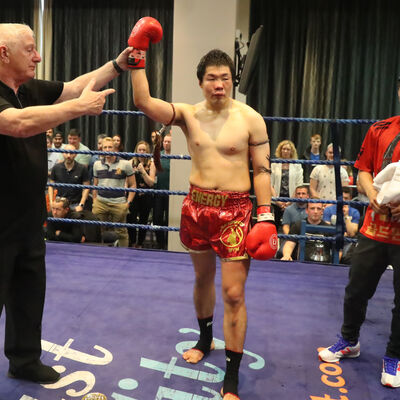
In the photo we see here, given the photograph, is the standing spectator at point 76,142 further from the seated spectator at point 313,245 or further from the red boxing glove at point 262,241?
the red boxing glove at point 262,241

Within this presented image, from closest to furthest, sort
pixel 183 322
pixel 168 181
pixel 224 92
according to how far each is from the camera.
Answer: pixel 224 92 → pixel 183 322 → pixel 168 181

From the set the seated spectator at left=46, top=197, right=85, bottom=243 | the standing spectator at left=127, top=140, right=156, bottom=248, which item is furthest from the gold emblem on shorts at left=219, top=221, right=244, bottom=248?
the standing spectator at left=127, top=140, right=156, bottom=248

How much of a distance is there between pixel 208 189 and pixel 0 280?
0.79m

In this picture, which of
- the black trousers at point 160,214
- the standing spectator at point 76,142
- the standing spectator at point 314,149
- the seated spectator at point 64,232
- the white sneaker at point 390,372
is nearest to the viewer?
the white sneaker at point 390,372

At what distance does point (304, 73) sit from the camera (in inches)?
226

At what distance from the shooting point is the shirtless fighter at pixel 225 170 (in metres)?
1.55

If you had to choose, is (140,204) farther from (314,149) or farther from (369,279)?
(369,279)

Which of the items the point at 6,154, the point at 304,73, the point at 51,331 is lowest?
the point at 51,331

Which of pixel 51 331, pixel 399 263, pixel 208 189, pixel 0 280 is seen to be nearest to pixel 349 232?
pixel 399 263

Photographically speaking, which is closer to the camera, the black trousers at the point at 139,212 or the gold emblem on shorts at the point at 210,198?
the gold emblem on shorts at the point at 210,198

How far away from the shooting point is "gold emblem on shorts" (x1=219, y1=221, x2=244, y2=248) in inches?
62.2

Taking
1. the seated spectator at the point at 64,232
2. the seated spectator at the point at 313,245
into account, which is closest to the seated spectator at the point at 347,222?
the seated spectator at the point at 313,245

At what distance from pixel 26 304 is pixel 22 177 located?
0.50 meters

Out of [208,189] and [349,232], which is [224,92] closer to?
[208,189]
